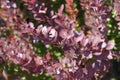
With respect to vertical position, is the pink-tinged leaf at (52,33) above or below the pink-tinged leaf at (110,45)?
above

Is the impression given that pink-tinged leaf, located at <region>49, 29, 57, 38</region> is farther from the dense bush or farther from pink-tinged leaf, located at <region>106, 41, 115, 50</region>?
pink-tinged leaf, located at <region>106, 41, 115, 50</region>

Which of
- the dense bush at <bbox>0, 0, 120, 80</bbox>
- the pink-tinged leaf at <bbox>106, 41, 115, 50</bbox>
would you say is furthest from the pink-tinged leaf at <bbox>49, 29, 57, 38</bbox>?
the pink-tinged leaf at <bbox>106, 41, 115, 50</bbox>

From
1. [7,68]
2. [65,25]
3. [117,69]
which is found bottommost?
[117,69]

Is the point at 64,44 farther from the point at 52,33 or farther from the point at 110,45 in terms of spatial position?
the point at 110,45

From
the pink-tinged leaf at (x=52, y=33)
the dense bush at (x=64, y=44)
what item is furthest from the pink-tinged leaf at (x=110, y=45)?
the pink-tinged leaf at (x=52, y=33)

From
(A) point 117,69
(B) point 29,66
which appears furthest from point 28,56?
(A) point 117,69

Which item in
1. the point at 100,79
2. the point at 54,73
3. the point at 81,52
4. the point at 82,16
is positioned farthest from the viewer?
the point at 82,16

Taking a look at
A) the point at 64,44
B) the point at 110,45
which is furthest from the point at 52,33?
the point at 110,45

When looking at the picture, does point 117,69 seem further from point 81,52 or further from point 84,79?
point 81,52

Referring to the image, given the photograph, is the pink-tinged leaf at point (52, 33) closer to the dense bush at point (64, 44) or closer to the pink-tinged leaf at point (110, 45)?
the dense bush at point (64, 44)

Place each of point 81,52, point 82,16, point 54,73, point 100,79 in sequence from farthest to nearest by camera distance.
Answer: point 82,16 → point 100,79 → point 54,73 → point 81,52

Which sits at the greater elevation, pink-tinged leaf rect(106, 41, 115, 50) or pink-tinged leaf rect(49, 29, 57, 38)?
pink-tinged leaf rect(49, 29, 57, 38)
